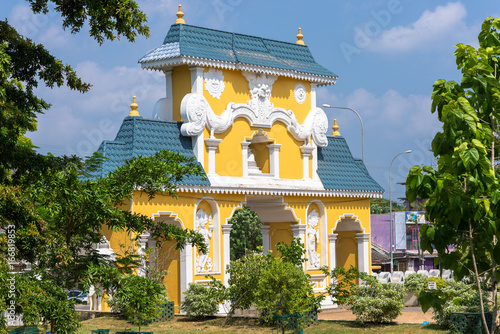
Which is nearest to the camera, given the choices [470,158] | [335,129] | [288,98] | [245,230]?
[470,158]

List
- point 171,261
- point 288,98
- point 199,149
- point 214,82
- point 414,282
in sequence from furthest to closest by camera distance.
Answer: point 288,98 < point 414,282 < point 214,82 < point 199,149 < point 171,261

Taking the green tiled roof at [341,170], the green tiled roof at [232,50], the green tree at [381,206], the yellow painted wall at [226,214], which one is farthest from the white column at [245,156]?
the green tree at [381,206]

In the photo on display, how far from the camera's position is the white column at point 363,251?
30.5 m

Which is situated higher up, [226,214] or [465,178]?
[226,214]

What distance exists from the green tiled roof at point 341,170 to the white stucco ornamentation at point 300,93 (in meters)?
2.17

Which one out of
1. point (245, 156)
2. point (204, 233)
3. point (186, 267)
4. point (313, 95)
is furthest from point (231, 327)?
point (313, 95)

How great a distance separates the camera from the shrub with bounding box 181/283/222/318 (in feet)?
75.0

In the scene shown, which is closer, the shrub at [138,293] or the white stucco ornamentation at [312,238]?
the shrub at [138,293]

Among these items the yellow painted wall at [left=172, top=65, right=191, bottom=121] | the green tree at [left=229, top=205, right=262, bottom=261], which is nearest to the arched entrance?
the yellow painted wall at [left=172, top=65, right=191, bottom=121]

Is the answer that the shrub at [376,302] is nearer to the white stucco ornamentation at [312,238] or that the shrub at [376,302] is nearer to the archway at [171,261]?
the archway at [171,261]

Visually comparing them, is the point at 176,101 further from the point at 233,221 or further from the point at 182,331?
the point at 233,221

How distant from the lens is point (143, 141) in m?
24.7

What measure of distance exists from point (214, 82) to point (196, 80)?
2.69 ft

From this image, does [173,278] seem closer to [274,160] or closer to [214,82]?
[274,160]
